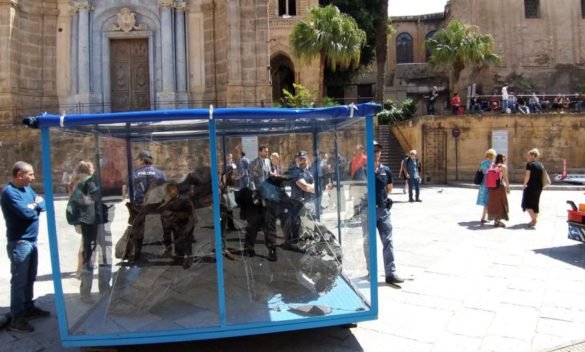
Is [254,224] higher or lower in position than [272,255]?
higher

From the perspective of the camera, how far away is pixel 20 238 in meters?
5.20

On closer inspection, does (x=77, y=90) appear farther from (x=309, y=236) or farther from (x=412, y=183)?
(x=309, y=236)

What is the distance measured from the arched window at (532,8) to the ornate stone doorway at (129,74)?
3080 centimetres

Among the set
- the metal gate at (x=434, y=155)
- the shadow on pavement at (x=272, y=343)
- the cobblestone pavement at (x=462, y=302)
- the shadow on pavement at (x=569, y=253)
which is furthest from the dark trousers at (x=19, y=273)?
the metal gate at (x=434, y=155)

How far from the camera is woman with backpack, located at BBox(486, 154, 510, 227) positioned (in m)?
10.5

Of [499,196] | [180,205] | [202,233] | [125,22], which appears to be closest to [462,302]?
[202,233]

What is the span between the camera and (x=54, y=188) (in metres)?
4.37

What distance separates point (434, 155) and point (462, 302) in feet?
62.6

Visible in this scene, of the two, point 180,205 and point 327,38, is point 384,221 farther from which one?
point 327,38

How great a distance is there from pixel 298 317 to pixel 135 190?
2.61m

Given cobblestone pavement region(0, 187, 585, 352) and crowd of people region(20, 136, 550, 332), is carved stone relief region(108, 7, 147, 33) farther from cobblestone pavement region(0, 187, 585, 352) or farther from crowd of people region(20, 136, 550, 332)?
crowd of people region(20, 136, 550, 332)

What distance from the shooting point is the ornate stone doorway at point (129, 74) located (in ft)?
75.7

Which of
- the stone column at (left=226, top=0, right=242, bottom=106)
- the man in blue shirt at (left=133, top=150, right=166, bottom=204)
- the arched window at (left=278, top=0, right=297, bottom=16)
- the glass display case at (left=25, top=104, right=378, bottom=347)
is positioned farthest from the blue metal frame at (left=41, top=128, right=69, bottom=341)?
the arched window at (left=278, top=0, right=297, bottom=16)

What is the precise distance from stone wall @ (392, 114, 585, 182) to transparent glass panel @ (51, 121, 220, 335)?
20174 mm
